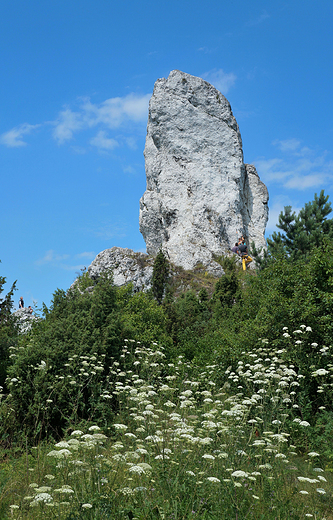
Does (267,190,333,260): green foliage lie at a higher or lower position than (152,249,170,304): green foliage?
lower

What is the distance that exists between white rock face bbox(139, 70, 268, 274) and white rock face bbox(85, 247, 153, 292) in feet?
18.7

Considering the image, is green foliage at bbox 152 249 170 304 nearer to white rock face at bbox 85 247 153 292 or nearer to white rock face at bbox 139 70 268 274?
white rock face at bbox 85 247 153 292

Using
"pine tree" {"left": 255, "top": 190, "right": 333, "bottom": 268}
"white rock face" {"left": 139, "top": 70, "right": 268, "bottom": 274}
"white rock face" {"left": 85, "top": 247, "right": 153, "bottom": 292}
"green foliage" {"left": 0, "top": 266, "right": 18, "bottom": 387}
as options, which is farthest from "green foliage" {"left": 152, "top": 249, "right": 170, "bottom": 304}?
"green foliage" {"left": 0, "top": 266, "right": 18, "bottom": 387}

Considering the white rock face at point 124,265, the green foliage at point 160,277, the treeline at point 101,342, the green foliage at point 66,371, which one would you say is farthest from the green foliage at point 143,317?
the white rock face at point 124,265

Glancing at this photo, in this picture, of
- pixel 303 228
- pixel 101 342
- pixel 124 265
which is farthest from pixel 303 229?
pixel 124 265

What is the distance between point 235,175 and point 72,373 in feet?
181

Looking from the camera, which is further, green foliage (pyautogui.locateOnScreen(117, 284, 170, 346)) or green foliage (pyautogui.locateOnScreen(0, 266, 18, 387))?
green foliage (pyautogui.locateOnScreen(117, 284, 170, 346))

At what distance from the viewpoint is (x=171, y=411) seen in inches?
307

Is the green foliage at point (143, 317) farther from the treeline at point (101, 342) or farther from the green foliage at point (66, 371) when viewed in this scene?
the green foliage at point (66, 371)

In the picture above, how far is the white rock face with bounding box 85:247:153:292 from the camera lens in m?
48.0

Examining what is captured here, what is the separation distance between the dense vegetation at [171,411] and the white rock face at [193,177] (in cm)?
3870

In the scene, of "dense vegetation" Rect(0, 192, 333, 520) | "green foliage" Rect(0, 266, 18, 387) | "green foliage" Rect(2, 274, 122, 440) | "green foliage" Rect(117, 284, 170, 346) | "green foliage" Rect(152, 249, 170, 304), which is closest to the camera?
"dense vegetation" Rect(0, 192, 333, 520)

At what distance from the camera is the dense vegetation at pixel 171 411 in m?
3.81

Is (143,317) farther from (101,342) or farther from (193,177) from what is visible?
(193,177)
